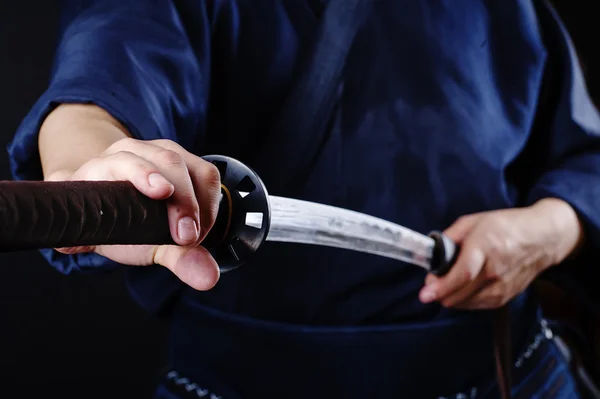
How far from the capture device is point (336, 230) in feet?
1.19

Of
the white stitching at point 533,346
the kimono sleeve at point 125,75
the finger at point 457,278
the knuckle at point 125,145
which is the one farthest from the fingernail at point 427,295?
the knuckle at point 125,145

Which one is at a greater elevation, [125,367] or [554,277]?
[554,277]

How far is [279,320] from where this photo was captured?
0.53 m

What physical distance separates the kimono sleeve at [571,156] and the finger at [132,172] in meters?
0.46

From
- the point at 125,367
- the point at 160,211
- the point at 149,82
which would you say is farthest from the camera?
the point at 125,367

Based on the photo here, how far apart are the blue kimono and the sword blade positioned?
79 mm

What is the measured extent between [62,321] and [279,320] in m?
0.31

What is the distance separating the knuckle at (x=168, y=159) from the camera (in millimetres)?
250

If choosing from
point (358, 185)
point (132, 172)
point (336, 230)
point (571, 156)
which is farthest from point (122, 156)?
point (571, 156)

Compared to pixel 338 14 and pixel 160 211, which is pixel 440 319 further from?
pixel 160 211

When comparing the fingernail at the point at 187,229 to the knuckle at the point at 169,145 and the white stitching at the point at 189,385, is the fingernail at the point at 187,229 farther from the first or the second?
the white stitching at the point at 189,385

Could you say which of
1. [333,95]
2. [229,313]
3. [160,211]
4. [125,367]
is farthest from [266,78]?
[125,367]

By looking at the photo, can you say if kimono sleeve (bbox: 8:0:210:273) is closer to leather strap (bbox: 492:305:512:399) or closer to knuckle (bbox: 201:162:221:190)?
knuckle (bbox: 201:162:221:190)

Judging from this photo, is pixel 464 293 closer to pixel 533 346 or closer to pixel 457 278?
pixel 457 278
